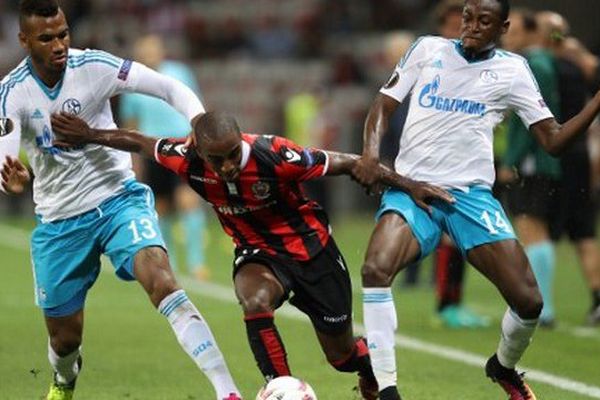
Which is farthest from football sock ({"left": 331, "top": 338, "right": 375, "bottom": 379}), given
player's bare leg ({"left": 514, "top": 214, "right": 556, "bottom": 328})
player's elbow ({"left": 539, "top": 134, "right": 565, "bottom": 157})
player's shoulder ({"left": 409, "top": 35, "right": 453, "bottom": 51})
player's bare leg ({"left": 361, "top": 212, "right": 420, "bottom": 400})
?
player's bare leg ({"left": 514, "top": 214, "right": 556, "bottom": 328})

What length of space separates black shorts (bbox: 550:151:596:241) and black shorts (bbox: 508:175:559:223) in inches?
4.7

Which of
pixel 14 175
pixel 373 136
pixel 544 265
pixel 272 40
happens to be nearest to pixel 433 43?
pixel 373 136

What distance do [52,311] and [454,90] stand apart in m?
2.60

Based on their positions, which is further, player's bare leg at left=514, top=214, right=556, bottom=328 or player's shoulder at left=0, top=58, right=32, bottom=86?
player's bare leg at left=514, top=214, right=556, bottom=328

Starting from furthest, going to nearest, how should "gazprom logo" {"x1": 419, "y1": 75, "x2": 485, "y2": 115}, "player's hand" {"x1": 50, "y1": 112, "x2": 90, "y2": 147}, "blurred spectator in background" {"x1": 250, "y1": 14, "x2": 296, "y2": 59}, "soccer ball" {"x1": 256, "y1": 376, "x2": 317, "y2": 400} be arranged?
"blurred spectator in background" {"x1": 250, "y1": 14, "x2": 296, "y2": 59}, "gazprom logo" {"x1": 419, "y1": 75, "x2": 485, "y2": 115}, "player's hand" {"x1": 50, "y1": 112, "x2": 90, "y2": 147}, "soccer ball" {"x1": 256, "y1": 376, "x2": 317, "y2": 400}

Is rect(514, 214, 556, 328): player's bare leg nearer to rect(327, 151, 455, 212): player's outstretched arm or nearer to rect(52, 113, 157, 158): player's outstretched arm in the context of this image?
rect(327, 151, 455, 212): player's outstretched arm

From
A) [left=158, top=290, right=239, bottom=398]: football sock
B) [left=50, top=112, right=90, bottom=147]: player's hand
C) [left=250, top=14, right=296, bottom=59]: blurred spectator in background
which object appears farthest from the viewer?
A: [left=250, top=14, right=296, bottom=59]: blurred spectator in background

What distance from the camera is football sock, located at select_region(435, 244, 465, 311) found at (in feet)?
42.4

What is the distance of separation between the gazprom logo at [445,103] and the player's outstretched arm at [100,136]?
1.63 metres

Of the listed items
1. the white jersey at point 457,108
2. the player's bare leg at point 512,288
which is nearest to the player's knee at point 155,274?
the white jersey at point 457,108

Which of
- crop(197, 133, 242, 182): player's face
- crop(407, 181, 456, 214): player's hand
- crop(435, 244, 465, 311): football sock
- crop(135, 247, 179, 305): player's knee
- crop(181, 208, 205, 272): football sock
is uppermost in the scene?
crop(197, 133, 242, 182): player's face

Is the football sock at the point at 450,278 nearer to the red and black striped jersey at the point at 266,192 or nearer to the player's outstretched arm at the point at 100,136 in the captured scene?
the red and black striped jersey at the point at 266,192

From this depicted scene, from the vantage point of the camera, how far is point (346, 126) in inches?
981

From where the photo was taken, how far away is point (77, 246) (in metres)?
8.45
